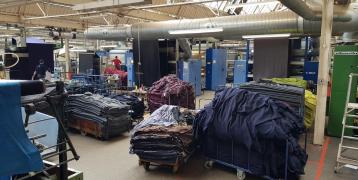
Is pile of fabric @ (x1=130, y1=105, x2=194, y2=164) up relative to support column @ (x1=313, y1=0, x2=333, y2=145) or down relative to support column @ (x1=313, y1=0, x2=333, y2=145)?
down

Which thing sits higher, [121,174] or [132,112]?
[132,112]

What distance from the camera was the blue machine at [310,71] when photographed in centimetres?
754

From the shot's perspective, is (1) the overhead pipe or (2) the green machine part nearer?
(1) the overhead pipe

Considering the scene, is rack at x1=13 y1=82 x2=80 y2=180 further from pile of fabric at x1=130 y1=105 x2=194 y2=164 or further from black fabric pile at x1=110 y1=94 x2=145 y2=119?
black fabric pile at x1=110 y1=94 x2=145 y2=119

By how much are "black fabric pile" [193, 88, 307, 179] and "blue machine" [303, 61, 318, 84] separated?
430 cm

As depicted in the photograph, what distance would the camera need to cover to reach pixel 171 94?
6.81 meters

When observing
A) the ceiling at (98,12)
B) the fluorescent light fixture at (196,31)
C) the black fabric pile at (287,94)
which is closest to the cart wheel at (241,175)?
the black fabric pile at (287,94)

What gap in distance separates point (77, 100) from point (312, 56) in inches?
262

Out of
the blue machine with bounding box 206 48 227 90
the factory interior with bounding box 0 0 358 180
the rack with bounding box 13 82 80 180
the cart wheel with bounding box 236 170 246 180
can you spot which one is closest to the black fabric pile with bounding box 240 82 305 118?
the factory interior with bounding box 0 0 358 180

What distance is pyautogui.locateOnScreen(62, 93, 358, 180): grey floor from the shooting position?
3.99 meters

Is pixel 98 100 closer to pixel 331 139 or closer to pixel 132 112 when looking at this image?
pixel 132 112

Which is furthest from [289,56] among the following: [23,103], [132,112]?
[23,103]

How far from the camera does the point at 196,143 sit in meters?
4.43

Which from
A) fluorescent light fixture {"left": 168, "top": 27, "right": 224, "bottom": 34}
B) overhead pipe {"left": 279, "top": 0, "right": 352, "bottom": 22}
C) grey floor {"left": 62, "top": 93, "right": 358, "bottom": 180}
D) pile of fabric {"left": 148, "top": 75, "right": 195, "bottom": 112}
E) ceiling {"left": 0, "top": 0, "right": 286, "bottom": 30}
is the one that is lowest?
grey floor {"left": 62, "top": 93, "right": 358, "bottom": 180}
